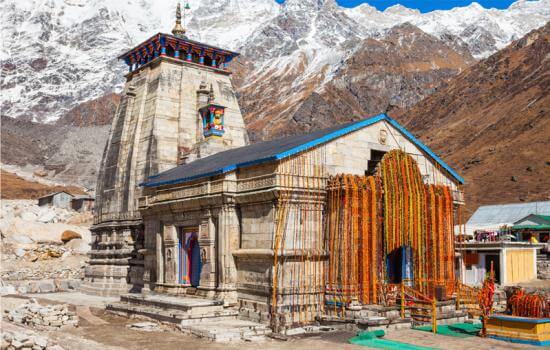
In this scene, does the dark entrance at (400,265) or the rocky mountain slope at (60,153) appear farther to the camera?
the rocky mountain slope at (60,153)

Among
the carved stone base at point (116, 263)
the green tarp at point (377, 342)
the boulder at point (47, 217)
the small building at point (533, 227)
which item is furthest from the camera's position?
the boulder at point (47, 217)

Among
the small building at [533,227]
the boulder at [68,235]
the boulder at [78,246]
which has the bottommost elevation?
the boulder at [78,246]

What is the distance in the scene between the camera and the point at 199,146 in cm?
3102

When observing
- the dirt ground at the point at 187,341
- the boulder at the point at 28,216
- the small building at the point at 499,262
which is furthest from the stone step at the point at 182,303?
the boulder at the point at 28,216

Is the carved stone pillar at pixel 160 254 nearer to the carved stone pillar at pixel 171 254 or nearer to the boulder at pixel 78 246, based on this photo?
the carved stone pillar at pixel 171 254

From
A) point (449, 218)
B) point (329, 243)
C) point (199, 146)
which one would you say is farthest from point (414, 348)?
point (199, 146)

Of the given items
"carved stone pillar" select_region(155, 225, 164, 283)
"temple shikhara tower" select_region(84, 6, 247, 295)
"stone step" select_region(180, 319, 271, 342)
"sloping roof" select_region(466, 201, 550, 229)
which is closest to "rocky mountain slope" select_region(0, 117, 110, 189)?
"sloping roof" select_region(466, 201, 550, 229)

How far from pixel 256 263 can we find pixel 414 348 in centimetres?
668

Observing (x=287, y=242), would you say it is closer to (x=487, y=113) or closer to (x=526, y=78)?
(x=487, y=113)

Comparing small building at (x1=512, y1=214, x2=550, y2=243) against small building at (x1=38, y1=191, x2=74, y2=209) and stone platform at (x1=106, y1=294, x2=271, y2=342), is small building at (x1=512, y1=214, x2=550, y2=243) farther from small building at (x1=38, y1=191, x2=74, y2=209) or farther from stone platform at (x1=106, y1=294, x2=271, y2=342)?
small building at (x1=38, y1=191, x2=74, y2=209)

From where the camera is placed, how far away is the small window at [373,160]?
23.4 metres

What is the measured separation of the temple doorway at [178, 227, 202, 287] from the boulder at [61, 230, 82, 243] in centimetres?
3074

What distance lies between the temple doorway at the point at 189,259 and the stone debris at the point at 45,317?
5018 mm

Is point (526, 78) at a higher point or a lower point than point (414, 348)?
higher
